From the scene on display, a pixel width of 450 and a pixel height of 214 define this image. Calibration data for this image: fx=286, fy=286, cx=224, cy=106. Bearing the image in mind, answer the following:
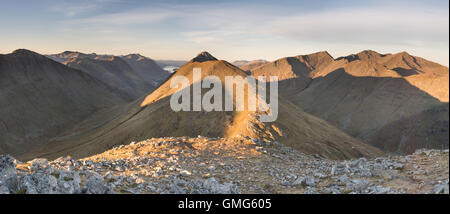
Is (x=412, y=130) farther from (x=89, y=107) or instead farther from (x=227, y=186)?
(x=89, y=107)

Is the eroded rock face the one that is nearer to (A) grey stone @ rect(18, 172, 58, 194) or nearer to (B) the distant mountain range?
(A) grey stone @ rect(18, 172, 58, 194)

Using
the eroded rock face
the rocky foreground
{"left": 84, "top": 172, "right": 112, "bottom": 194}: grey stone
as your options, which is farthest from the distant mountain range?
the eroded rock face

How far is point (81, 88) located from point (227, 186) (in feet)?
682

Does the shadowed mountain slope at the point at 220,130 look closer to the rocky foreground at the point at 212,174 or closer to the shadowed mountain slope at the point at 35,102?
the shadowed mountain slope at the point at 35,102

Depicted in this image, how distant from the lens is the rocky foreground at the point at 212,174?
467 inches

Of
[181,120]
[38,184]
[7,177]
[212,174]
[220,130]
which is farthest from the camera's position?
[181,120]

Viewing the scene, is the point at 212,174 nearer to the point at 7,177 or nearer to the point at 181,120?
the point at 7,177

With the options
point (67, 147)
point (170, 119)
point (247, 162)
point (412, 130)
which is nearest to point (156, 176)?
point (247, 162)

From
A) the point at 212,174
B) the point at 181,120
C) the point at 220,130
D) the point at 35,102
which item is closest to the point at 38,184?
the point at 212,174

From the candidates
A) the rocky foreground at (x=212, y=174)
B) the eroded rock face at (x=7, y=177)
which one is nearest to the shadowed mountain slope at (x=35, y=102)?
the rocky foreground at (x=212, y=174)

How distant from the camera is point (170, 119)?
3474 inches

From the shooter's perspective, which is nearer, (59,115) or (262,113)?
(262,113)

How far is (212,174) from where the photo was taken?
18.1 metres
